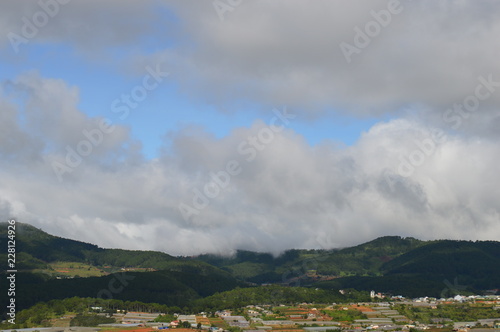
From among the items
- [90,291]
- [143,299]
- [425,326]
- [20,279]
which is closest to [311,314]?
[425,326]

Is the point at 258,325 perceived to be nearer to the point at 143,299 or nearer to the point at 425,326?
the point at 425,326

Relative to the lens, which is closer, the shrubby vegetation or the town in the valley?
the town in the valley

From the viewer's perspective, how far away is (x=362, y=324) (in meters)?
144

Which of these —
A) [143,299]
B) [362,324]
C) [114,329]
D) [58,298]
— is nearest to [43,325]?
[114,329]

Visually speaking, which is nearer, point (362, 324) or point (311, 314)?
point (362, 324)

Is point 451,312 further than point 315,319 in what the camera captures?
Yes

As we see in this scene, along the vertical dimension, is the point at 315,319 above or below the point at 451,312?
below

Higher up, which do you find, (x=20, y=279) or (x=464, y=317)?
(x=20, y=279)

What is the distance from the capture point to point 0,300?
506 ft

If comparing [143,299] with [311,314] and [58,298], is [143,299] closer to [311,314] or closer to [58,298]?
[58,298]

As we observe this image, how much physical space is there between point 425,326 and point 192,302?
84557mm

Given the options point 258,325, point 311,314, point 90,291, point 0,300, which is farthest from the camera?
point 90,291

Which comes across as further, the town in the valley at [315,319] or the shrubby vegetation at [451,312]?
the shrubby vegetation at [451,312]

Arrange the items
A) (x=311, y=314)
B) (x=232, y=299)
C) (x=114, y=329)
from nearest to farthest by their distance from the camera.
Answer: (x=114, y=329)
(x=311, y=314)
(x=232, y=299)
